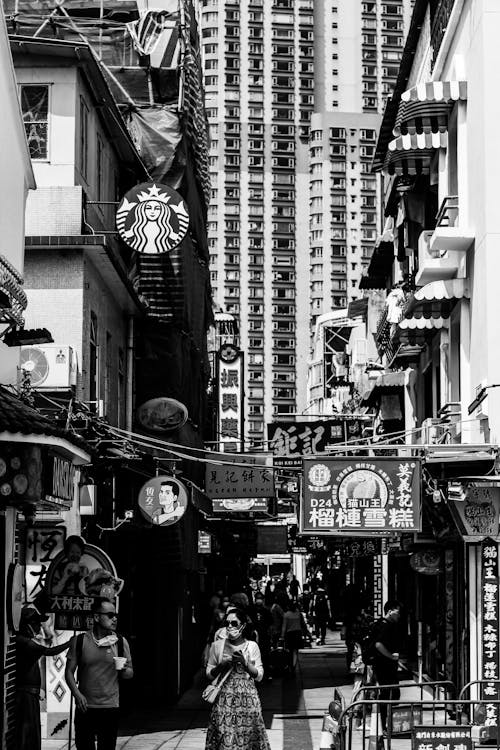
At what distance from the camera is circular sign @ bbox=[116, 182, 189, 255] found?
21984 millimetres

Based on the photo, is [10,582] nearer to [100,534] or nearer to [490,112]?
[100,534]

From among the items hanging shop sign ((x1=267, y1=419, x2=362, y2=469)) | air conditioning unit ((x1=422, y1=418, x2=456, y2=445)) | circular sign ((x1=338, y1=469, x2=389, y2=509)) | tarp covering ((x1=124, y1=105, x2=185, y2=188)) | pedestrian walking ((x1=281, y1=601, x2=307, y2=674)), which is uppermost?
tarp covering ((x1=124, y1=105, x2=185, y2=188))

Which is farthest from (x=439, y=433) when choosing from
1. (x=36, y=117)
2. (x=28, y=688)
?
(x=28, y=688)

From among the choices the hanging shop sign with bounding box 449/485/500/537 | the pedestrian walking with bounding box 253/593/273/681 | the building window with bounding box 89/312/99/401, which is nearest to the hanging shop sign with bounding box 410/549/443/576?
the hanging shop sign with bounding box 449/485/500/537

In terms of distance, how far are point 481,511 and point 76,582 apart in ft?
19.5

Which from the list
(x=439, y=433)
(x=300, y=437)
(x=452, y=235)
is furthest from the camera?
(x=300, y=437)

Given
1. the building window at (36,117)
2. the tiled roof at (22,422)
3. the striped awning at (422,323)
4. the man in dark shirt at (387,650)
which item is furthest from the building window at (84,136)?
the man in dark shirt at (387,650)

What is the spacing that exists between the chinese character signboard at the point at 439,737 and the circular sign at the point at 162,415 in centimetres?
1303

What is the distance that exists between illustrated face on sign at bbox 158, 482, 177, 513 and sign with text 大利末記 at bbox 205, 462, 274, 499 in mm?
5140

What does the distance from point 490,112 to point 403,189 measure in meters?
8.02

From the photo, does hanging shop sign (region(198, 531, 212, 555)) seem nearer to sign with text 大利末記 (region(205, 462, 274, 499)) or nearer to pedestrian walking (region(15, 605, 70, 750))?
sign with text 大利末記 (region(205, 462, 274, 499))

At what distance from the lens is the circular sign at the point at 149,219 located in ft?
72.1

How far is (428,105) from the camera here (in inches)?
812

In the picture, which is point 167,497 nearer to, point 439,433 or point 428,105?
point 439,433
